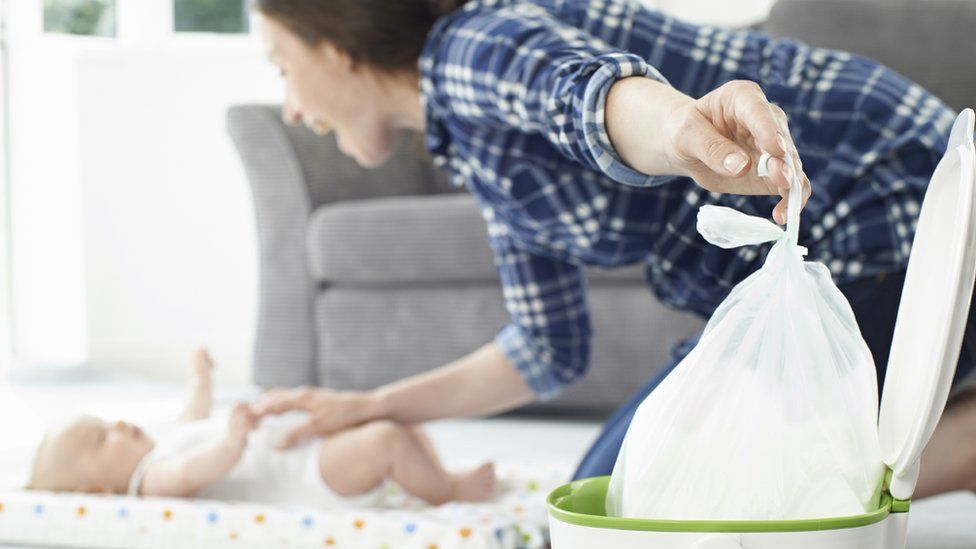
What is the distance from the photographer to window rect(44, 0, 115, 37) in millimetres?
3752

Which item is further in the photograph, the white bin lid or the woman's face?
the woman's face

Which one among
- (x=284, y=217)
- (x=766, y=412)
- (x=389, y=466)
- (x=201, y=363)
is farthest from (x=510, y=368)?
(x=284, y=217)

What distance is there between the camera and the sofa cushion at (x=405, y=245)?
2336 mm

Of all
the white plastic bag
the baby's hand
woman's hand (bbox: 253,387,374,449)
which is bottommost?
the baby's hand

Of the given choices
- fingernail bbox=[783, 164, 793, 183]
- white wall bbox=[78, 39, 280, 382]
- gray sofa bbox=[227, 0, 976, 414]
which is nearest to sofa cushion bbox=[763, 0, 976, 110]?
gray sofa bbox=[227, 0, 976, 414]

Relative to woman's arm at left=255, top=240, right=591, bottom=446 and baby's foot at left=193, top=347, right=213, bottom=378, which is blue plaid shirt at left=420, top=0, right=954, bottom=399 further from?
baby's foot at left=193, top=347, right=213, bottom=378

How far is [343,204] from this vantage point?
2.54 meters

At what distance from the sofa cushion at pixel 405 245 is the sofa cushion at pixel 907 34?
0.60 metres

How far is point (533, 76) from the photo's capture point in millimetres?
882

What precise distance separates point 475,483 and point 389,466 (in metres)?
0.14

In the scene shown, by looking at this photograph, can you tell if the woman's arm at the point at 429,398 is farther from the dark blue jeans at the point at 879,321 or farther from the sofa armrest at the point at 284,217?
the sofa armrest at the point at 284,217

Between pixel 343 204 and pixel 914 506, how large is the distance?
4.63 feet

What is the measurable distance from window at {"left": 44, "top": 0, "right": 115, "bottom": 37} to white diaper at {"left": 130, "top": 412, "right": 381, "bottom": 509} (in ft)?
8.65

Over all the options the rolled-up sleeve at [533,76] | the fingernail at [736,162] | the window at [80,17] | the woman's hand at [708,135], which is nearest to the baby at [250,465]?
the rolled-up sleeve at [533,76]
